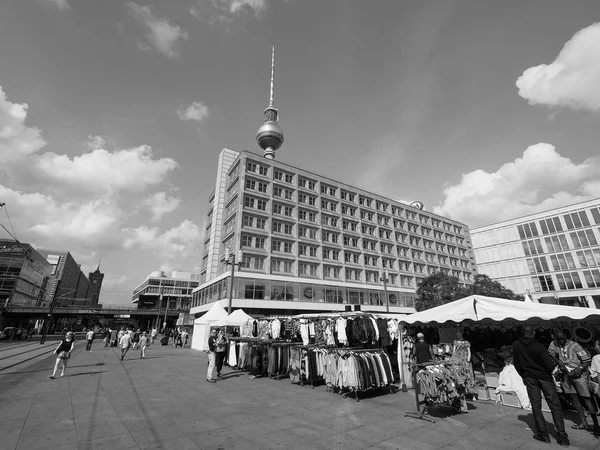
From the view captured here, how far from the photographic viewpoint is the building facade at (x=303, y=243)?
41125 millimetres

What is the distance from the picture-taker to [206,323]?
92.1 feet

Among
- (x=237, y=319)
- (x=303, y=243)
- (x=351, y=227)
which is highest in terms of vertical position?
(x=351, y=227)

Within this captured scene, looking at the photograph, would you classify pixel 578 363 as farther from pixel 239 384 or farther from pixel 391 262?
pixel 391 262

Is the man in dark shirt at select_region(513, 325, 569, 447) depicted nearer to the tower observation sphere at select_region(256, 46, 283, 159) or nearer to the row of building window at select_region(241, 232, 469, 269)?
the row of building window at select_region(241, 232, 469, 269)

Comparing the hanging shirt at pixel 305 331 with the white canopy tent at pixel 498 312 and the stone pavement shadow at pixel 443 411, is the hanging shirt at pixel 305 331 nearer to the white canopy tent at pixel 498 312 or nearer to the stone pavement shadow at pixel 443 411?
the white canopy tent at pixel 498 312

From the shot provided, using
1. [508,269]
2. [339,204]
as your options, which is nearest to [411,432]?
[339,204]

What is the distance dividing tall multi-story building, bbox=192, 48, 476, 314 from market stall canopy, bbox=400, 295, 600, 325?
22.5m

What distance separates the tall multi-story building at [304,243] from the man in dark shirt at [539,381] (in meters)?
26.6

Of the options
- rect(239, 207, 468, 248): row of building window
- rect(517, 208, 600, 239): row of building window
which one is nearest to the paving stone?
rect(239, 207, 468, 248): row of building window

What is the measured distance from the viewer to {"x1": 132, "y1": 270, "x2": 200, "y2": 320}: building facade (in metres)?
110

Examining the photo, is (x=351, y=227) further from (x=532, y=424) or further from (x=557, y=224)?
(x=532, y=424)

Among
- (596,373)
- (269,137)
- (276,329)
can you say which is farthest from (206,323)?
(269,137)

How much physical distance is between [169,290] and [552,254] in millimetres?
121110

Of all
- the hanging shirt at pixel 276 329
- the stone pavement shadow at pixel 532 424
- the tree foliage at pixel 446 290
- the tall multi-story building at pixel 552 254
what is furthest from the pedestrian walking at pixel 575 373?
the tall multi-story building at pixel 552 254
